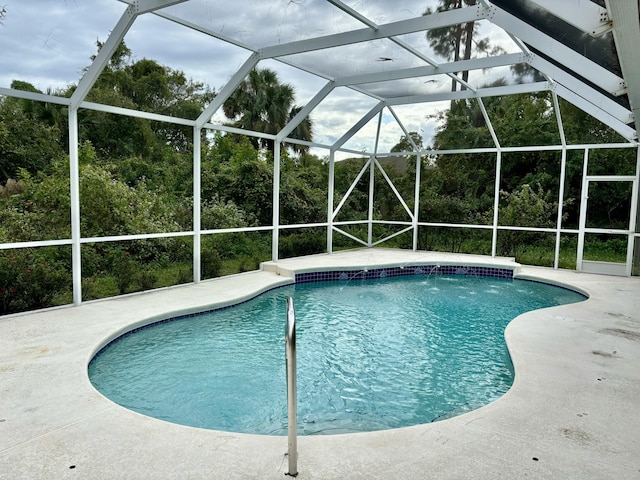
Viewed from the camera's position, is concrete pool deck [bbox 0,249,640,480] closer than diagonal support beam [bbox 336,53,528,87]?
Yes

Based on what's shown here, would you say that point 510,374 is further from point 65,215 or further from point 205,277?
point 65,215

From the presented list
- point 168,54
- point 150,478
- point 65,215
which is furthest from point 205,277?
point 150,478

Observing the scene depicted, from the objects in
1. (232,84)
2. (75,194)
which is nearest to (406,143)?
(232,84)

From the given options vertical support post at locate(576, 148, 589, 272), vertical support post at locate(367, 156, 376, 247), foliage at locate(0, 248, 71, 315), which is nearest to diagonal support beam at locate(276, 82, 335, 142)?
vertical support post at locate(367, 156, 376, 247)

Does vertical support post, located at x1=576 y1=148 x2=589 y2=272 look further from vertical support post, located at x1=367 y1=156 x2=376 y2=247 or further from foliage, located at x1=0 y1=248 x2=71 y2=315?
foliage, located at x1=0 y1=248 x2=71 y2=315

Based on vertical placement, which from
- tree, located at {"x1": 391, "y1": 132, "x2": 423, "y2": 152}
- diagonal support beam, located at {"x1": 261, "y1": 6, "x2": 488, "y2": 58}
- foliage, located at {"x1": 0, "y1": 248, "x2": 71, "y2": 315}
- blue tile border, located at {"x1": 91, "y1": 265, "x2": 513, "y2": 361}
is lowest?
blue tile border, located at {"x1": 91, "y1": 265, "x2": 513, "y2": 361}

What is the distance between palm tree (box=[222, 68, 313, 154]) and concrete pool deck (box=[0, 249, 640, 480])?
989cm

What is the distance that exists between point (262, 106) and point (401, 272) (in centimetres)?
740

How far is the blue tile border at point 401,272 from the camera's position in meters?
9.28

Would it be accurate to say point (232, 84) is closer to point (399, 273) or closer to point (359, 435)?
point (399, 273)

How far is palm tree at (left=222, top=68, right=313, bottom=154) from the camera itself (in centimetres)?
1337

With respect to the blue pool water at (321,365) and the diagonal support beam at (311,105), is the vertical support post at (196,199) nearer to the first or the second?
the blue pool water at (321,365)

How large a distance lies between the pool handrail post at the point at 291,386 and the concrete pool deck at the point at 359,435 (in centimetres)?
10

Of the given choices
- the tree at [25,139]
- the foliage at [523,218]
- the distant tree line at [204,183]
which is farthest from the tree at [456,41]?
the tree at [25,139]
